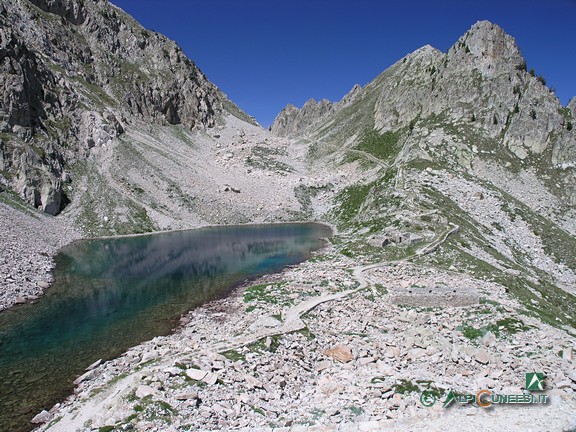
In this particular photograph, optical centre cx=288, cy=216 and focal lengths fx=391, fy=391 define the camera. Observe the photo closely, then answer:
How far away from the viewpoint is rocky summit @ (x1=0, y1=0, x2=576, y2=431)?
69.7 feet

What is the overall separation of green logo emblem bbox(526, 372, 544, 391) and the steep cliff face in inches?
3501

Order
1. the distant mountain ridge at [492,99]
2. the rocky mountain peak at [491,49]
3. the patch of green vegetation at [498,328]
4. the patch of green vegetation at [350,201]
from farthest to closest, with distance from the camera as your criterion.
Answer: the rocky mountain peak at [491,49], the patch of green vegetation at [350,201], the distant mountain ridge at [492,99], the patch of green vegetation at [498,328]

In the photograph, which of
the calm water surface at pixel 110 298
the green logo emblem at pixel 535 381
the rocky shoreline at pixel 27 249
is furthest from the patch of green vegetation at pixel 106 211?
the green logo emblem at pixel 535 381

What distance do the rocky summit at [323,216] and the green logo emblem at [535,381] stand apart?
0.36 metres

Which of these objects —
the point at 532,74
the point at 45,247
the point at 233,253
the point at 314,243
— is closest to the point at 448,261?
the point at 314,243

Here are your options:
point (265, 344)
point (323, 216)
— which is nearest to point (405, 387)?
point (265, 344)

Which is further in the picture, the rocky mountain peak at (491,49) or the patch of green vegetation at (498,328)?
the rocky mountain peak at (491,49)

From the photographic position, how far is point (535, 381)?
20.8m

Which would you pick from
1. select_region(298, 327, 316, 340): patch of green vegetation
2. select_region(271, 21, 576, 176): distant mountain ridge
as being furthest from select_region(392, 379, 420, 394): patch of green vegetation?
select_region(271, 21, 576, 176): distant mountain ridge

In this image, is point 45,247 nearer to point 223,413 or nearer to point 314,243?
point 314,243

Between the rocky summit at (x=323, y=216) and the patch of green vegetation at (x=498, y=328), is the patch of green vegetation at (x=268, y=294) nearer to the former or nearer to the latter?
the rocky summit at (x=323, y=216)

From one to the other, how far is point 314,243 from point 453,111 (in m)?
59.1

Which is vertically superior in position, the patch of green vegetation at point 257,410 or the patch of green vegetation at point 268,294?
the patch of green vegetation at point 268,294
